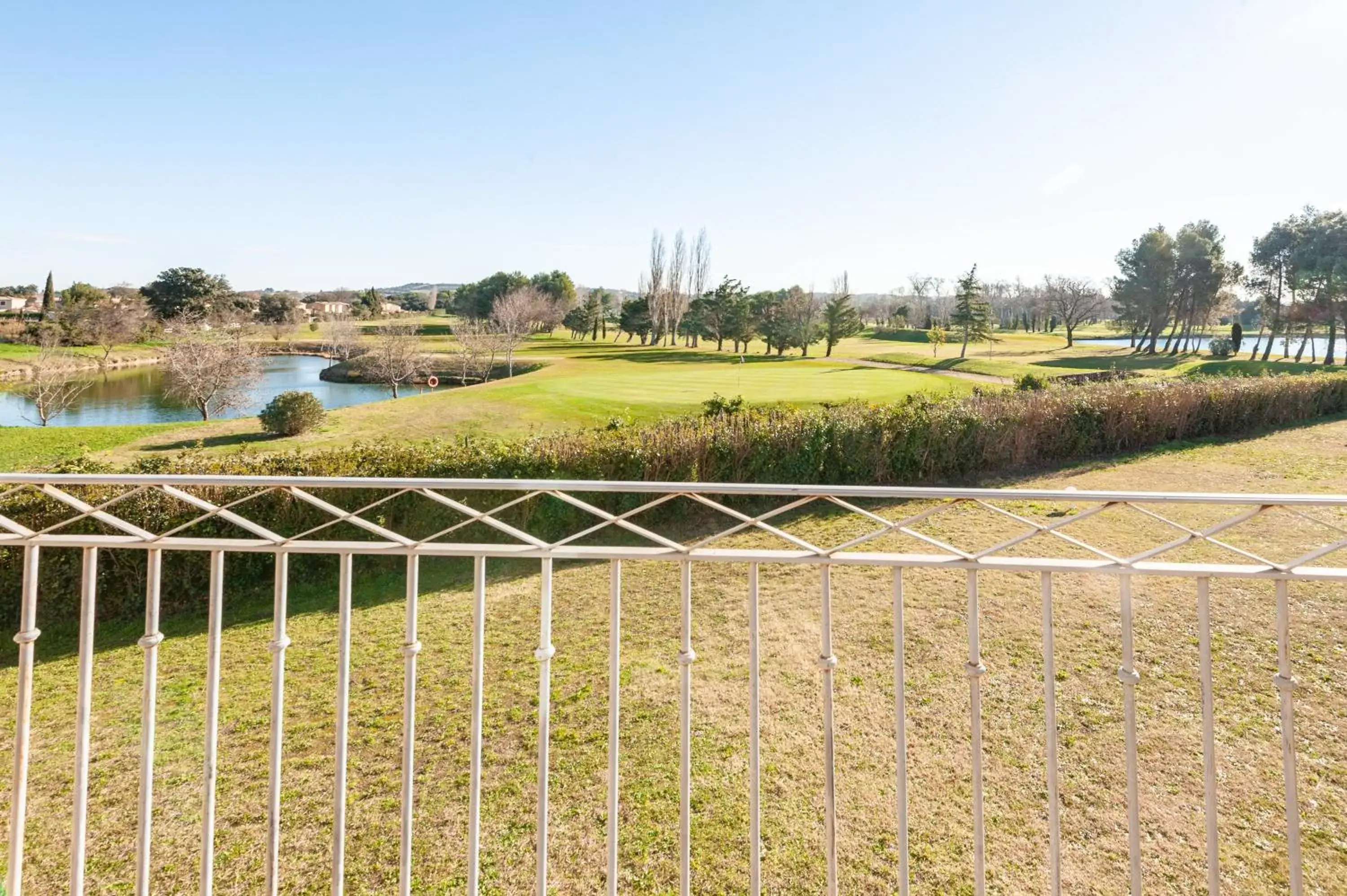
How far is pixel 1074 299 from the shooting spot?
42.2 m

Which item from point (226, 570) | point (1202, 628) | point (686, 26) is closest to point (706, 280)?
point (686, 26)

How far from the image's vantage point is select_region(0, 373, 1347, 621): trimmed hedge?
612 cm

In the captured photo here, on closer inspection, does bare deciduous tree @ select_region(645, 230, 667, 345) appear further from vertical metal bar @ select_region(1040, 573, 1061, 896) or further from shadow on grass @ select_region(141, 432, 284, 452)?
vertical metal bar @ select_region(1040, 573, 1061, 896)

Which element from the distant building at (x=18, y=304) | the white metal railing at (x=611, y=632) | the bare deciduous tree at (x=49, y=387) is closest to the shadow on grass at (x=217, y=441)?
the bare deciduous tree at (x=49, y=387)

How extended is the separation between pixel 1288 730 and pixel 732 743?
2730 millimetres

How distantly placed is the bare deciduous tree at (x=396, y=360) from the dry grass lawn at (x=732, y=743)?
22799mm

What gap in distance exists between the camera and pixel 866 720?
3.86 meters

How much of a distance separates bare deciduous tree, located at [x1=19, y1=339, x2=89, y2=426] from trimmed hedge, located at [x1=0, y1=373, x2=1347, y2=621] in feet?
49.0

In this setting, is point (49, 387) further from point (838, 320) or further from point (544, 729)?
point (838, 320)

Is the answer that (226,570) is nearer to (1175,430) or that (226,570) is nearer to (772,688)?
(772,688)

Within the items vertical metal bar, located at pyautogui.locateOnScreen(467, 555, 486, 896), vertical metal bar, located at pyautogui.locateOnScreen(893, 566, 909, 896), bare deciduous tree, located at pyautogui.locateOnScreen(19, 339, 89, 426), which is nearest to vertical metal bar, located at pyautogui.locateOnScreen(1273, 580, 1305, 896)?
vertical metal bar, located at pyautogui.locateOnScreen(893, 566, 909, 896)

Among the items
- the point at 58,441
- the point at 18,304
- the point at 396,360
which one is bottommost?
the point at 58,441

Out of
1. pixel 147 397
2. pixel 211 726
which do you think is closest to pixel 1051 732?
pixel 211 726

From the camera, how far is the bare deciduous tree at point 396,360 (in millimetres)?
27188
